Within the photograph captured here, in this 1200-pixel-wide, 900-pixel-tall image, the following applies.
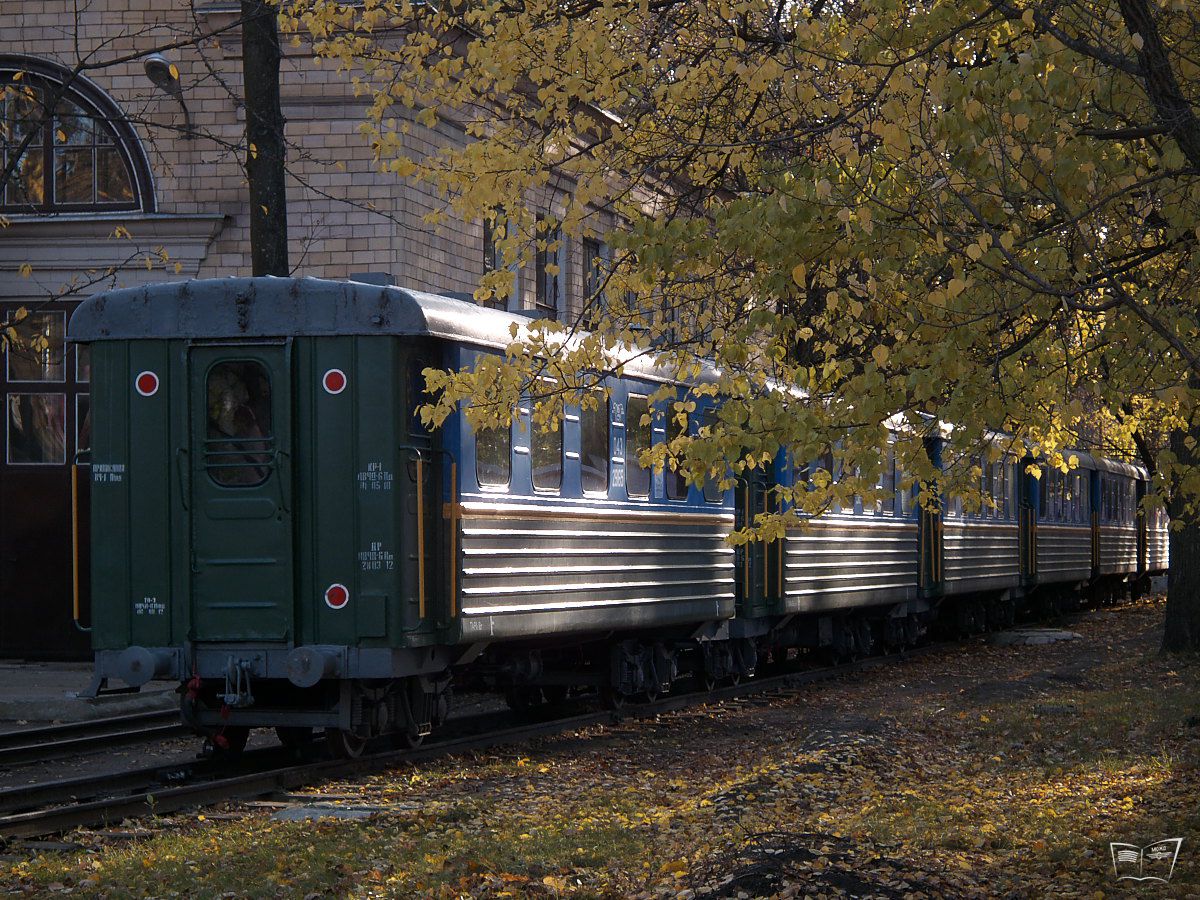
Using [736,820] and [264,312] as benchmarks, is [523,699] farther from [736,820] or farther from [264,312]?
[736,820]

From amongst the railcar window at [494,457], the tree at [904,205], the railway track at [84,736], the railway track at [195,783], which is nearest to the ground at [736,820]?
the railway track at [195,783]

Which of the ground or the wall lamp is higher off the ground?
the wall lamp

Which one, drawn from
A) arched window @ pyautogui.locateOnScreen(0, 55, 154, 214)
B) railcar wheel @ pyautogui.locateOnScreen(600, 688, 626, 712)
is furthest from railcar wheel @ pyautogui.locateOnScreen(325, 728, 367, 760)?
arched window @ pyautogui.locateOnScreen(0, 55, 154, 214)

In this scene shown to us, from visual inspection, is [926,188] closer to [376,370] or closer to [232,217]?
[376,370]

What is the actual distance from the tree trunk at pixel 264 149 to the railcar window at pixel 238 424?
3591 mm

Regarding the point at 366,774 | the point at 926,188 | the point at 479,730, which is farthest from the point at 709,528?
the point at 926,188

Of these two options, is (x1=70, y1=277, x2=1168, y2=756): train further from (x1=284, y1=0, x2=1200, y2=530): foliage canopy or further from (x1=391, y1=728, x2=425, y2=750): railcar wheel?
(x1=284, y1=0, x2=1200, y2=530): foliage canopy

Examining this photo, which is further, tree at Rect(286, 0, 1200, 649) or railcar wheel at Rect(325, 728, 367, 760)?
railcar wheel at Rect(325, 728, 367, 760)

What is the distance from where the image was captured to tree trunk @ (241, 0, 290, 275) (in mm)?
15008

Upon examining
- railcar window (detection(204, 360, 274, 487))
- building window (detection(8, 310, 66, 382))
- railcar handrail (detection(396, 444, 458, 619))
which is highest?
building window (detection(8, 310, 66, 382))

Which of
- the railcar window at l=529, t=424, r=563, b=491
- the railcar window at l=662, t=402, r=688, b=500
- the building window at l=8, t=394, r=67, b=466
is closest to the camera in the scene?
the railcar window at l=529, t=424, r=563, b=491

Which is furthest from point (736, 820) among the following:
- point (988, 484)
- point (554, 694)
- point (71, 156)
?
point (988, 484)

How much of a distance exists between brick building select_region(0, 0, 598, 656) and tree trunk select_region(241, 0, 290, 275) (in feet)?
17.6

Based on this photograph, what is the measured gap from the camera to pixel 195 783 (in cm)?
1088
